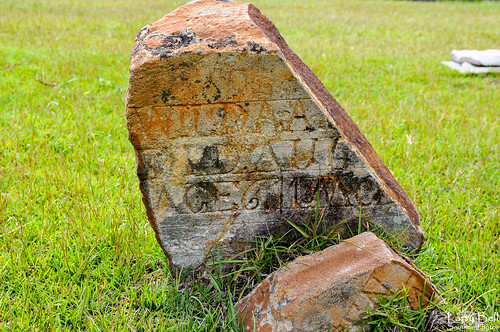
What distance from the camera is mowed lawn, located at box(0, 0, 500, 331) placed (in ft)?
7.45

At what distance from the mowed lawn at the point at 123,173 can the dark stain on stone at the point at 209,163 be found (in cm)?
57

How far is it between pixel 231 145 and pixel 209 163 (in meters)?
0.13

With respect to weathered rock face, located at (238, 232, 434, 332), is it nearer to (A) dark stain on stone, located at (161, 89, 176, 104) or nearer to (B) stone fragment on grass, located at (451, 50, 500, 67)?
(A) dark stain on stone, located at (161, 89, 176, 104)

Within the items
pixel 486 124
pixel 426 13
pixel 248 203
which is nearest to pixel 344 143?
pixel 248 203

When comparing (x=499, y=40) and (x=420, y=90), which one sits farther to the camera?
(x=499, y=40)

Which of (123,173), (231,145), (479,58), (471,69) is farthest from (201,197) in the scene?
(479,58)

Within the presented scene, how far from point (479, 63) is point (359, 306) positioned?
580 centimetres

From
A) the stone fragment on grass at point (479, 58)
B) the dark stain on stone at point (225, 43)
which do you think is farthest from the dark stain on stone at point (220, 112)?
the stone fragment on grass at point (479, 58)

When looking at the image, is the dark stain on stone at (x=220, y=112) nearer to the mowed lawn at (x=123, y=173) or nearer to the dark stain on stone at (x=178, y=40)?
the dark stain on stone at (x=178, y=40)

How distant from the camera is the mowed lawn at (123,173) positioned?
2270 millimetres

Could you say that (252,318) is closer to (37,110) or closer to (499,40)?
(37,110)

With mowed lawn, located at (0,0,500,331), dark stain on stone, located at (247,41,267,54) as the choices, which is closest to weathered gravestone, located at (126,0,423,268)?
dark stain on stone, located at (247,41,267,54)

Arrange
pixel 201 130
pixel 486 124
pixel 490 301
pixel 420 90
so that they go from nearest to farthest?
1. pixel 201 130
2. pixel 490 301
3. pixel 486 124
4. pixel 420 90

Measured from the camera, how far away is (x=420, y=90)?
5.71 m
